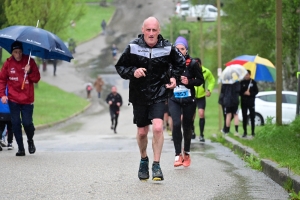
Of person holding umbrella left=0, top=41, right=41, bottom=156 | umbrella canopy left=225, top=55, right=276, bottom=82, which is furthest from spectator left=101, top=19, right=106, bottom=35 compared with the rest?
person holding umbrella left=0, top=41, right=41, bottom=156

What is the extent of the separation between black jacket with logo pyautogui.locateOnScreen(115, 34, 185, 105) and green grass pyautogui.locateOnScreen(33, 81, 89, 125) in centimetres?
2184

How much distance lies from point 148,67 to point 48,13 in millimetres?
30160

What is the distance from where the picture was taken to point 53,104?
43781 mm

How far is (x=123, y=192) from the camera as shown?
9.27 metres

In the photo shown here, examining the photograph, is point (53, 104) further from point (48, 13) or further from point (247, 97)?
point (247, 97)

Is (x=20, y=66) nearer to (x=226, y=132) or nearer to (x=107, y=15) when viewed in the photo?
(x=226, y=132)

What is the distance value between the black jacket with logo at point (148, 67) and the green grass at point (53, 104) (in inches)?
860

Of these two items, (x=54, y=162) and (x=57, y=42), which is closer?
(x=54, y=162)

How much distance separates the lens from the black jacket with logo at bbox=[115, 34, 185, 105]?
1010cm

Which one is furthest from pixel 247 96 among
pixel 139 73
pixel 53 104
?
pixel 53 104

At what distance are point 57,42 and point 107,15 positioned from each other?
7313 cm

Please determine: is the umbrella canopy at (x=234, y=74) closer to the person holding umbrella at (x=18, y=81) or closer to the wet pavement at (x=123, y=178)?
the wet pavement at (x=123, y=178)

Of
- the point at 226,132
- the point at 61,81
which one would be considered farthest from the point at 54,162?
the point at 61,81

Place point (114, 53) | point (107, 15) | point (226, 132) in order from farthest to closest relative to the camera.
Answer: point (107, 15)
point (114, 53)
point (226, 132)
